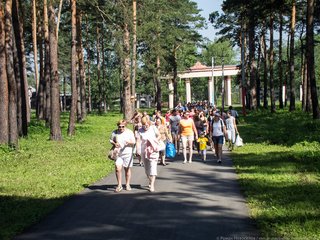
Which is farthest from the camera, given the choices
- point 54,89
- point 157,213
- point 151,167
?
point 54,89

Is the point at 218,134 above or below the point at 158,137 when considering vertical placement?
below

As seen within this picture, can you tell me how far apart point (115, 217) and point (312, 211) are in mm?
3536

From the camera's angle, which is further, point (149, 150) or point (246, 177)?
point (246, 177)

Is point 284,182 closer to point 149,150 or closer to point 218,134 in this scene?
point 149,150

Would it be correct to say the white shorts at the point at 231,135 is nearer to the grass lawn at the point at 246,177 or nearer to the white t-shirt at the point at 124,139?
the grass lawn at the point at 246,177

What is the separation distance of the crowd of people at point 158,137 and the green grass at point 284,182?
123 centimetres

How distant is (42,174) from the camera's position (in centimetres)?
1309

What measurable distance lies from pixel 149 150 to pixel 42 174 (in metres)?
4.06

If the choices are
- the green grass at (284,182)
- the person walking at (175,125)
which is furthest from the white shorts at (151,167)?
the person walking at (175,125)

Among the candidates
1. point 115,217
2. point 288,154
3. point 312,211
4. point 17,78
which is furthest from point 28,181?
point 17,78

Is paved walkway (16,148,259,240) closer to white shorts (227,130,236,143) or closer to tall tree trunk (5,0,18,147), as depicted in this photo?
white shorts (227,130,236,143)

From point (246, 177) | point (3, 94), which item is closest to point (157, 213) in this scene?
point (246, 177)

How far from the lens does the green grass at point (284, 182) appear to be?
7.12 meters

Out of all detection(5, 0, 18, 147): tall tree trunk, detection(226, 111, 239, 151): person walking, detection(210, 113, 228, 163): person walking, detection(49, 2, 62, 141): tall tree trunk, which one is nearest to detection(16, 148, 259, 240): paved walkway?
detection(210, 113, 228, 163): person walking
